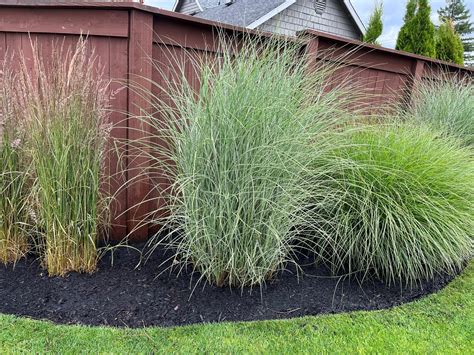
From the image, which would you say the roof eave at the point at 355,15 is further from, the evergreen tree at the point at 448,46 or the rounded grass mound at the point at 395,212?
the rounded grass mound at the point at 395,212

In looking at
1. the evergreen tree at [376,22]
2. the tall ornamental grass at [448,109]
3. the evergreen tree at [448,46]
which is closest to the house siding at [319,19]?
the evergreen tree at [376,22]

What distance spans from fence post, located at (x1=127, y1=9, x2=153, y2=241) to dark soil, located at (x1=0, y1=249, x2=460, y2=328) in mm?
348

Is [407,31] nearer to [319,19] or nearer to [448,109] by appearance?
[319,19]

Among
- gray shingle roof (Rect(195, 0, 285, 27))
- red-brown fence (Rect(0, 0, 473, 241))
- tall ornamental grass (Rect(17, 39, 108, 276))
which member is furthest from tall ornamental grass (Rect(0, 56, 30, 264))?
gray shingle roof (Rect(195, 0, 285, 27))

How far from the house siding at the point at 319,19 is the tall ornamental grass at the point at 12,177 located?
765 centimetres

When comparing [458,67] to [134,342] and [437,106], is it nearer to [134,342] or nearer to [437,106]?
[437,106]

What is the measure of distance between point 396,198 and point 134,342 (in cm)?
164

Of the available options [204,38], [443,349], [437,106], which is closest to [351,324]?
[443,349]

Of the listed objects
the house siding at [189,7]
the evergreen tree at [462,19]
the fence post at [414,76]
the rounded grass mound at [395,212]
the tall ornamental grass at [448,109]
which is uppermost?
the evergreen tree at [462,19]

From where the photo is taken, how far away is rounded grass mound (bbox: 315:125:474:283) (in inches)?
78.9

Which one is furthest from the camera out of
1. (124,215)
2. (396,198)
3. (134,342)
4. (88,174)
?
(124,215)

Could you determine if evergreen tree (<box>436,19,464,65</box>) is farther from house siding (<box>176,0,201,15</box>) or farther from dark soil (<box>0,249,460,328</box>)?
dark soil (<box>0,249,460,328</box>)

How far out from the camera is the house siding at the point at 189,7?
12.9m

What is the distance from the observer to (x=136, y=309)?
1681 mm
